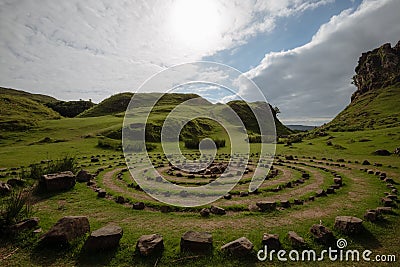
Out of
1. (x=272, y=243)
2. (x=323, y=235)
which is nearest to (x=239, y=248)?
(x=272, y=243)

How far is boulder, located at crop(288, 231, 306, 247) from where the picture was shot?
6.68 meters

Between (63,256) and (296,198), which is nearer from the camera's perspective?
(63,256)

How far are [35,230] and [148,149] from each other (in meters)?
28.6

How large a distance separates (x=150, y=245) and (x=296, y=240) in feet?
13.1

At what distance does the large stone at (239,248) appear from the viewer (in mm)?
6242

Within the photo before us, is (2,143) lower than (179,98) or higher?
lower

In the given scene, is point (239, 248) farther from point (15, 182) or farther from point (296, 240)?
point (15, 182)

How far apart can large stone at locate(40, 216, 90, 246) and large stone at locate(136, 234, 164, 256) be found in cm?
197

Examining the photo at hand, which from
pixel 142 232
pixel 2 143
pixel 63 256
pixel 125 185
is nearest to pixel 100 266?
pixel 63 256

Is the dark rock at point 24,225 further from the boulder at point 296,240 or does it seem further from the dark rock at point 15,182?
the boulder at point 296,240

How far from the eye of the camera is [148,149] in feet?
118

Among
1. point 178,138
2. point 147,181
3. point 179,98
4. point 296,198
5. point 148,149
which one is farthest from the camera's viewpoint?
point 179,98

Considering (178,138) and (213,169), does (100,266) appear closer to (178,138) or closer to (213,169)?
(213,169)

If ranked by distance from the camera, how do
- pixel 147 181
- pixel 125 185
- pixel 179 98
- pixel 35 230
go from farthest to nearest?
pixel 179 98 → pixel 147 181 → pixel 125 185 → pixel 35 230
